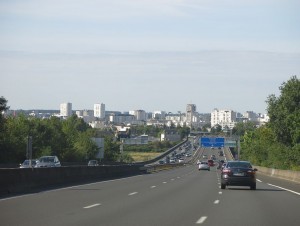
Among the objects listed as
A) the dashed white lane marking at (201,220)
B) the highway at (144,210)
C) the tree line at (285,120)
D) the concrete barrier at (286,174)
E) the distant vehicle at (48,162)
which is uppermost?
the tree line at (285,120)

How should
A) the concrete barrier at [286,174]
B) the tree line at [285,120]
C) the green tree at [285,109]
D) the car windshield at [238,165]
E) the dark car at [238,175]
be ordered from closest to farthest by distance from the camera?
the dark car at [238,175], the car windshield at [238,165], the concrete barrier at [286,174], the tree line at [285,120], the green tree at [285,109]

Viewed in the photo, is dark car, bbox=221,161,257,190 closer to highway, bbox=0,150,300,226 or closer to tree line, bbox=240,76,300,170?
highway, bbox=0,150,300,226

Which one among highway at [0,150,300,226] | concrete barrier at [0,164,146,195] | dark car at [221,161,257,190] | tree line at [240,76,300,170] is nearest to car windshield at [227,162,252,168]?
dark car at [221,161,257,190]

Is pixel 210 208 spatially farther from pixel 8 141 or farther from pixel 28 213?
pixel 8 141

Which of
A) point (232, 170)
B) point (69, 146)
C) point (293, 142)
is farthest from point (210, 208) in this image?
point (69, 146)

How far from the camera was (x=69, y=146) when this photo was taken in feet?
374

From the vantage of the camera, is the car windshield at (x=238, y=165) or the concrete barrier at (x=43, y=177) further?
the car windshield at (x=238, y=165)

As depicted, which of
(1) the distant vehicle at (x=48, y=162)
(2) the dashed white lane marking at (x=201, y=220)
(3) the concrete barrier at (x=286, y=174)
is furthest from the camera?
(3) the concrete barrier at (x=286, y=174)

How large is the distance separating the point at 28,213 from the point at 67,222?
9.14ft

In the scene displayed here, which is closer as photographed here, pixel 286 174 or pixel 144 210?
pixel 144 210

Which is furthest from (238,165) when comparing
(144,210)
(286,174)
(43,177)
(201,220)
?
(286,174)

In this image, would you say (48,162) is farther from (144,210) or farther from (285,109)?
(285,109)

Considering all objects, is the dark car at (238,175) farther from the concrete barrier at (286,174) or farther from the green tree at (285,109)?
the green tree at (285,109)

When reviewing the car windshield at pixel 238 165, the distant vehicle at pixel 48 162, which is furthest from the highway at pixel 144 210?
the distant vehicle at pixel 48 162
